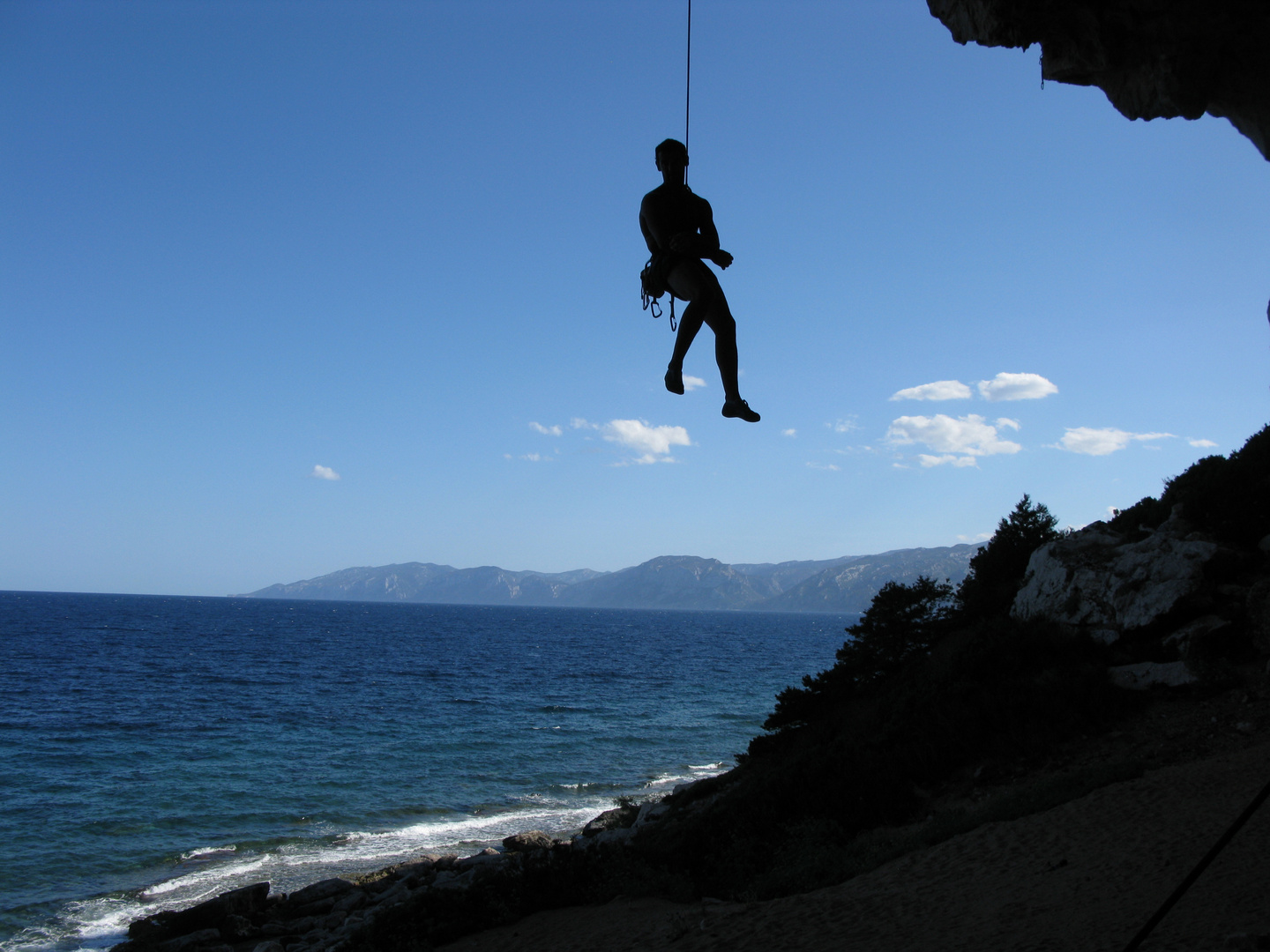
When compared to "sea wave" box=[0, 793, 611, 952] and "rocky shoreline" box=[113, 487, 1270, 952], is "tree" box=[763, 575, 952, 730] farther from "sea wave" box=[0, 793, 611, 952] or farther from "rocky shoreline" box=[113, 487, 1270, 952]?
"sea wave" box=[0, 793, 611, 952]

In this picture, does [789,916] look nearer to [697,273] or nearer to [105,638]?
[697,273]

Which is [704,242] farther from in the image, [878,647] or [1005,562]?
[1005,562]

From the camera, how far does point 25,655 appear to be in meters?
60.9

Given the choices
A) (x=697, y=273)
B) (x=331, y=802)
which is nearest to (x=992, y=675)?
(x=697, y=273)

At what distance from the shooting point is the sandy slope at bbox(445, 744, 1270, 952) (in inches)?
299

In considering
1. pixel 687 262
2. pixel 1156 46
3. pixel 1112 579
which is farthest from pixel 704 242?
pixel 1112 579

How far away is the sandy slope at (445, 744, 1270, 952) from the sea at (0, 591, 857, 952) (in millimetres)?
11075

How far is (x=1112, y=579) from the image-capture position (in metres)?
16.4

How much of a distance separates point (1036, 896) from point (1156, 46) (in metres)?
8.14

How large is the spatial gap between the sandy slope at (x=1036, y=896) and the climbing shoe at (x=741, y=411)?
18.4 ft

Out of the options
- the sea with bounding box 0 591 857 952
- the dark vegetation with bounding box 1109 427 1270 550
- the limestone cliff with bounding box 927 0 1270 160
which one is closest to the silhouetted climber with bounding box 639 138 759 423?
the limestone cliff with bounding box 927 0 1270 160

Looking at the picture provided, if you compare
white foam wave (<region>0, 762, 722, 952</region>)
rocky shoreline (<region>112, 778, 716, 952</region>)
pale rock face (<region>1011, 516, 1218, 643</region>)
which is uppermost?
pale rock face (<region>1011, 516, 1218, 643</region>)

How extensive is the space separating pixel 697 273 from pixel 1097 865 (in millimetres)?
8288

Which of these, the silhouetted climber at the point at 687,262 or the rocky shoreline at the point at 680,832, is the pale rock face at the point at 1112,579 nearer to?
the rocky shoreline at the point at 680,832
